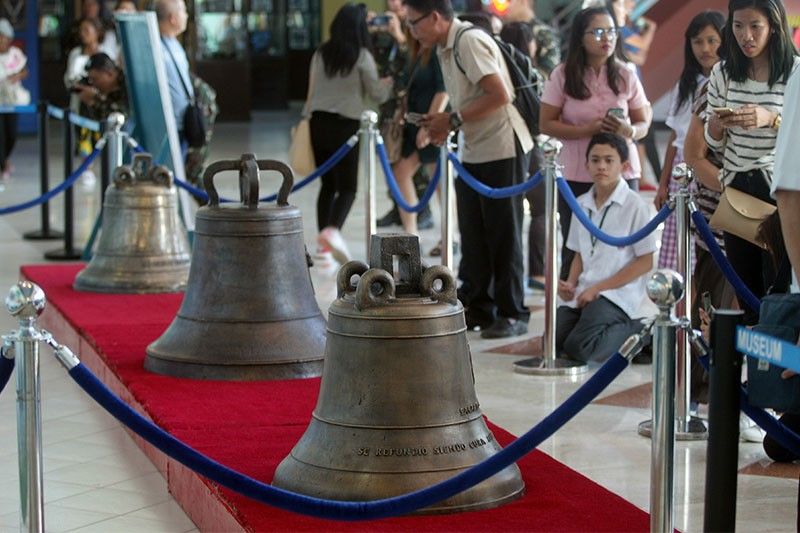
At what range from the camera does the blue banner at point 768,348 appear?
3369 millimetres

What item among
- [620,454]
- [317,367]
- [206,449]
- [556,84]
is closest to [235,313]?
[317,367]

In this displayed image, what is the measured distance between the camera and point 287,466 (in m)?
4.68

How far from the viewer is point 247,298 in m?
6.41

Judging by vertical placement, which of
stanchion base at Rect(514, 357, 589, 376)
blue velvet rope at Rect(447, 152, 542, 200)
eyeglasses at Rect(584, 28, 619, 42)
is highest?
eyeglasses at Rect(584, 28, 619, 42)

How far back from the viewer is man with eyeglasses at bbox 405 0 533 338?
7.80 meters

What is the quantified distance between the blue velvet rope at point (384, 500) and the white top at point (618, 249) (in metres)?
3.58

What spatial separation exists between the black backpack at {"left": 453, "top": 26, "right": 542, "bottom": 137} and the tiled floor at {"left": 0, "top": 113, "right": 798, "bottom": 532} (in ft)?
3.84

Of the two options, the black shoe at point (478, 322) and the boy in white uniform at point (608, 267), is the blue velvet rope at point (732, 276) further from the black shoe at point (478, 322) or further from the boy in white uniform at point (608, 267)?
the black shoe at point (478, 322)

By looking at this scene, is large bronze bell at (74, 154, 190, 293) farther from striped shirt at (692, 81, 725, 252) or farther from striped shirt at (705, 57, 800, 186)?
striped shirt at (705, 57, 800, 186)

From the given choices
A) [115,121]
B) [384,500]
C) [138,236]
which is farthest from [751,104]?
[115,121]

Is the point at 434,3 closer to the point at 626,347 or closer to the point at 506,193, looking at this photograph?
the point at 506,193

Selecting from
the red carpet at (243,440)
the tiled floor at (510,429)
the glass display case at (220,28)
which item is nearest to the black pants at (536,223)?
the tiled floor at (510,429)

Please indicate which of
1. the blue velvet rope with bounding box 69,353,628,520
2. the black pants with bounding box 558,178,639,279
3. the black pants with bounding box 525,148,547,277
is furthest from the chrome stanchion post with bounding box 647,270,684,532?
the black pants with bounding box 525,148,547,277

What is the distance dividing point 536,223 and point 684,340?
338 cm
